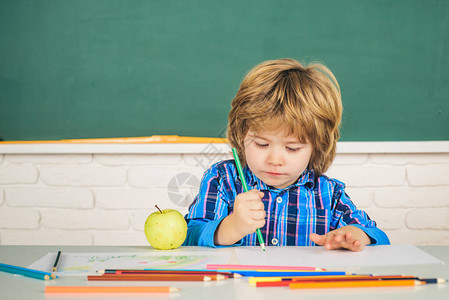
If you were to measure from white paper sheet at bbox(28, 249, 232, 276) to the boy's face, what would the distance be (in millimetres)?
269

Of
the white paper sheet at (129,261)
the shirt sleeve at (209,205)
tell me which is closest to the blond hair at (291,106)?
the shirt sleeve at (209,205)

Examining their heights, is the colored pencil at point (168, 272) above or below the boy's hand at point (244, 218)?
below

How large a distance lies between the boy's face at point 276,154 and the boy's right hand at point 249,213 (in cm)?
14

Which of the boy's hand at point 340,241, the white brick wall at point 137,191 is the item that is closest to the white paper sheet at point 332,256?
the boy's hand at point 340,241

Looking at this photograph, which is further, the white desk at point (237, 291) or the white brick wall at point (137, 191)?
the white brick wall at point (137, 191)

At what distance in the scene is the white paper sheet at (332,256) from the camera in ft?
2.39

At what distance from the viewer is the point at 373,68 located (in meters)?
1.71

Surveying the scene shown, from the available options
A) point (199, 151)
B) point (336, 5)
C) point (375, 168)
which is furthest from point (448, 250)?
point (336, 5)

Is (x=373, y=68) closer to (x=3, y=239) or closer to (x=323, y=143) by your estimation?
(x=323, y=143)

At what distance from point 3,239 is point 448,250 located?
65.9 inches

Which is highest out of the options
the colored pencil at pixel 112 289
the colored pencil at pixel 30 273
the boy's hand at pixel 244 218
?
the boy's hand at pixel 244 218

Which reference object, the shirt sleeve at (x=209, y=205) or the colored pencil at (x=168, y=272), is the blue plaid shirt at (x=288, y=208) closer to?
the shirt sleeve at (x=209, y=205)

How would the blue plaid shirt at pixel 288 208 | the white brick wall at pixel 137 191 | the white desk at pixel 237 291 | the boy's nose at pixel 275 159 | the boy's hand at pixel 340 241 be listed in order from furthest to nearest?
the white brick wall at pixel 137 191 < the blue plaid shirt at pixel 288 208 < the boy's nose at pixel 275 159 < the boy's hand at pixel 340 241 < the white desk at pixel 237 291

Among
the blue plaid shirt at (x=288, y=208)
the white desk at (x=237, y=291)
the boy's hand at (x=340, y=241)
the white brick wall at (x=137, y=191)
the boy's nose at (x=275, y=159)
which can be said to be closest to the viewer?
the white desk at (x=237, y=291)
